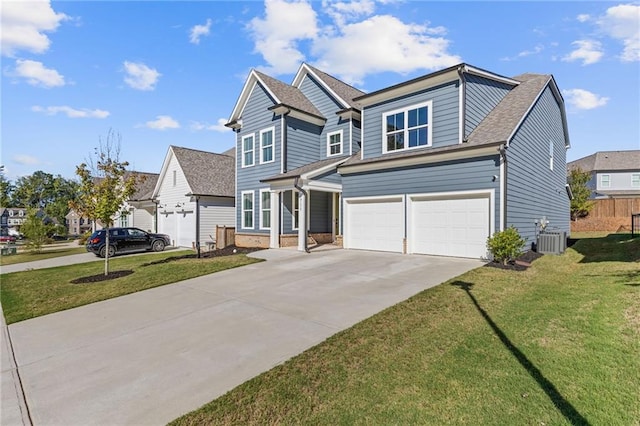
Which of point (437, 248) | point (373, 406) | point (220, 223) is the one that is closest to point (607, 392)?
point (373, 406)

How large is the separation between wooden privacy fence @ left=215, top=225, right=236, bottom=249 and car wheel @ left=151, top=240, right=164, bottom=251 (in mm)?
4139

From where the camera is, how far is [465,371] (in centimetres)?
366

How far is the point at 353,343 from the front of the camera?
450cm

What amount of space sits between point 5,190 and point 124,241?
83221 millimetres

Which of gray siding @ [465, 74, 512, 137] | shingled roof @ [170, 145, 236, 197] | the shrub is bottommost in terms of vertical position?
the shrub

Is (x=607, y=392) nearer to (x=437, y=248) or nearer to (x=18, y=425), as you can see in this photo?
(x=18, y=425)

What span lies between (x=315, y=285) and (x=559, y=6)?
13127 mm

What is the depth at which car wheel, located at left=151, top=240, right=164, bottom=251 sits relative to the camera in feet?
62.4

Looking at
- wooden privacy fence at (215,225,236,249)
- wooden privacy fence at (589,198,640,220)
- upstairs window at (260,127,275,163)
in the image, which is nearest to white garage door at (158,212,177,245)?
wooden privacy fence at (215,225,236,249)

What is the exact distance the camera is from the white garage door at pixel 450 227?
10.7 meters

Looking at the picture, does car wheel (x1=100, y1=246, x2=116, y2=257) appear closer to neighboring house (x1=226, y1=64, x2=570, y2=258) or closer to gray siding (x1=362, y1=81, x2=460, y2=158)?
neighboring house (x1=226, y1=64, x2=570, y2=258)

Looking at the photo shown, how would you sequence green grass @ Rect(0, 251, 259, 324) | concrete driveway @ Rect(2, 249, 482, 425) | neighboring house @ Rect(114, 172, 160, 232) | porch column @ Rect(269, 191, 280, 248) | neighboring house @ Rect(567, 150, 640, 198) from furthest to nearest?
1. neighboring house @ Rect(567, 150, 640, 198)
2. neighboring house @ Rect(114, 172, 160, 232)
3. porch column @ Rect(269, 191, 280, 248)
4. green grass @ Rect(0, 251, 259, 324)
5. concrete driveway @ Rect(2, 249, 482, 425)

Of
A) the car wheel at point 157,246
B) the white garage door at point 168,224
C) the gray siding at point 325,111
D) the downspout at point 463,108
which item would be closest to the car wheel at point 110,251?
the car wheel at point 157,246

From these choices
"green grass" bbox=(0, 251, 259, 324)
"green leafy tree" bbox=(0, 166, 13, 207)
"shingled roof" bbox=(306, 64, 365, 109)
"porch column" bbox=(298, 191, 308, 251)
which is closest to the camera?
"green grass" bbox=(0, 251, 259, 324)
